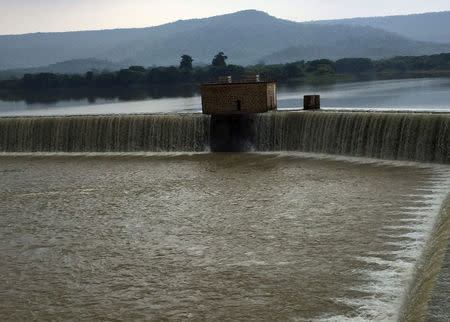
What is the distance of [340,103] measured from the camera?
52.5 m

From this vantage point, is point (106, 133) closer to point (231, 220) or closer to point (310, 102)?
point (310, 102)

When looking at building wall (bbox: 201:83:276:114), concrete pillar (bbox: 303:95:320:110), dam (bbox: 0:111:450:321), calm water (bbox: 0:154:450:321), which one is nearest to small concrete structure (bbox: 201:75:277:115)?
building wall (bbox: 201:83:276:114)

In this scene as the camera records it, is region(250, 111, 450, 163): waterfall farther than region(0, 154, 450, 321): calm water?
Yes

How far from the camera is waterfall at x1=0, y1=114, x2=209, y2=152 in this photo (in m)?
30.1

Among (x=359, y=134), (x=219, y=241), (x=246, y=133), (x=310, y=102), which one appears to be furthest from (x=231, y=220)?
(x=310, y=102)

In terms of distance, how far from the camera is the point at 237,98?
3025 centimetres

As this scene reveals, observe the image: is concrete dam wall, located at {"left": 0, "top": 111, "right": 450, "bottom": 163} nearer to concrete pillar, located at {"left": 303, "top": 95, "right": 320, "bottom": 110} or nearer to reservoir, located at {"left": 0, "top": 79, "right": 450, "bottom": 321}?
reservoir, located at {"left": 0, "top": 79, "right": 450, "bottom": 321}

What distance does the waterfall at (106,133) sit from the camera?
1185 inches

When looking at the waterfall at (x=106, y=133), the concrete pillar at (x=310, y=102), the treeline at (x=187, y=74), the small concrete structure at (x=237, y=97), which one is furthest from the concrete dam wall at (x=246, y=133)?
the treeline at (x=187, y=74)

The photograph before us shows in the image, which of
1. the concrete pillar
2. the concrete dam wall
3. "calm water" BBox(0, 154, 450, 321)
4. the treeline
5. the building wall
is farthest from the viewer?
the treeline

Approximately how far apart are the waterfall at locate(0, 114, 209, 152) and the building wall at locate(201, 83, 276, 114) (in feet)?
3.19

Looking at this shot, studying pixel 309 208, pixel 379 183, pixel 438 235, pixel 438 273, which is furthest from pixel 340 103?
pixel 438 273

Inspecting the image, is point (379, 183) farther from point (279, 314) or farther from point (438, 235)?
point (279, 314)

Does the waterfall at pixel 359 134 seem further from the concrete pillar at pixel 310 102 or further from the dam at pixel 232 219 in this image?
the concrete pillar at pixel 310 102
